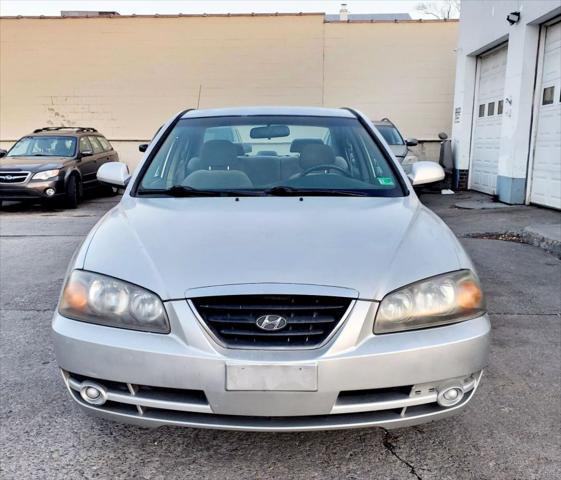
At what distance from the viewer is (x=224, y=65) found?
1478 centimetres

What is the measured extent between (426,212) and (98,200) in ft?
35.0

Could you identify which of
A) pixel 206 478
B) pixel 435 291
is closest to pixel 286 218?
pixel 435 291

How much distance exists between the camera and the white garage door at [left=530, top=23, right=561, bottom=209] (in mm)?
8320

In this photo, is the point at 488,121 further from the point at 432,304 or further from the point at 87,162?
the point at 432,304

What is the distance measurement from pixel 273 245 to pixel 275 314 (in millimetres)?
357

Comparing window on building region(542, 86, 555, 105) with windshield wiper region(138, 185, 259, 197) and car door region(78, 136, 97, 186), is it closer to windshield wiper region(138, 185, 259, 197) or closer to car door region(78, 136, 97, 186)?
windshield wiper region(138, 185, 259, 197)

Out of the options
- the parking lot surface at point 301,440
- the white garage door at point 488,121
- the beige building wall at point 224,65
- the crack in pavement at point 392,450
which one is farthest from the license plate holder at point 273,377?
the beige building wall at point 224,65

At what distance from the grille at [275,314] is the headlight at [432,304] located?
183mm

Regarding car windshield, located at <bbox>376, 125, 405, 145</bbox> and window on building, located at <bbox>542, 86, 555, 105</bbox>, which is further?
car windshield, located at <bbox>376, 125, 405, 145</bbox>

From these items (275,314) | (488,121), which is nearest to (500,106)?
(488,121)

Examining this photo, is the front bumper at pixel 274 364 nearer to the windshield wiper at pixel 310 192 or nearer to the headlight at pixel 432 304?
the headlight at pixel 432 304

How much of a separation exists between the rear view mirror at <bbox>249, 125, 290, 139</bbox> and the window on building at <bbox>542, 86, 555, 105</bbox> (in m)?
7.01

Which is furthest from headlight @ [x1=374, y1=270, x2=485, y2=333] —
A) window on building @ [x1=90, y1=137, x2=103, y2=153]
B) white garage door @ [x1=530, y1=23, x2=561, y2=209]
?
window on building @ [x1=90, y1=137, x2=103, y2=153]

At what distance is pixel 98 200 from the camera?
1205cm
